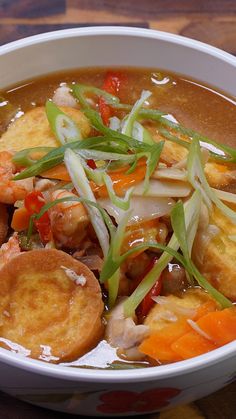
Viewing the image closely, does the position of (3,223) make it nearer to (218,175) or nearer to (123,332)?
(123,332)

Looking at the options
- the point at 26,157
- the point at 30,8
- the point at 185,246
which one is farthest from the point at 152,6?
the point at 185,246

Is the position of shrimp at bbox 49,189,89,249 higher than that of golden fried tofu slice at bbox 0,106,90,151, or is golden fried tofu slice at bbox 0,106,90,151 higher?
golden fried tofu slice at bbox 0,106,90,151

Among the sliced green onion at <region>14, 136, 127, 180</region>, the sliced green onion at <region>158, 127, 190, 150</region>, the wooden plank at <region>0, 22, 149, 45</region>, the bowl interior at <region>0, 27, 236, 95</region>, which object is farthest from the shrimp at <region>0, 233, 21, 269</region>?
the wooden plank at <region>0, 22, 149, 45</region>

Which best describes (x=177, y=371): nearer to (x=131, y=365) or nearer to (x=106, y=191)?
(x=131, y=365)

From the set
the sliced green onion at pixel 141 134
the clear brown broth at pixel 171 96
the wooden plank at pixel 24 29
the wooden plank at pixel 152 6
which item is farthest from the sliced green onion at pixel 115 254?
the wooden plank at pixel 152 6

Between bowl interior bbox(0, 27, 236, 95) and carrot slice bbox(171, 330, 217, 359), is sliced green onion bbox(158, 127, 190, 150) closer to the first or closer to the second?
bowl interior bbox(0, 27, 236, 95)

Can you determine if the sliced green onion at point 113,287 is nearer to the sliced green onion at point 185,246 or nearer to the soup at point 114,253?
the soup at point 114,253

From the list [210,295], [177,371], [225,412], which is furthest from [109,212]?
[225,412]
